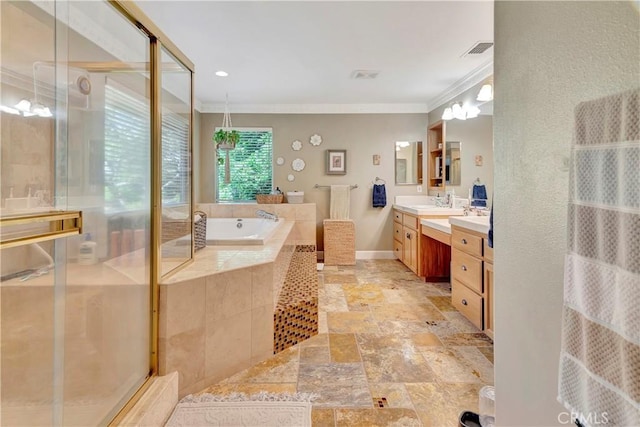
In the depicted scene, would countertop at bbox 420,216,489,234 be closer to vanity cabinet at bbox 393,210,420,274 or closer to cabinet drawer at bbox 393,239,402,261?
vanity cabinet at bbox 393,210,420,274

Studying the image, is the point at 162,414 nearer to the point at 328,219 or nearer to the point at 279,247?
the point at 279,247

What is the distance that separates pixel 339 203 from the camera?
4926mm

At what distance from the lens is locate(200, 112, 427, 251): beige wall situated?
16.4 ft

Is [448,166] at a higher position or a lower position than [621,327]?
higher

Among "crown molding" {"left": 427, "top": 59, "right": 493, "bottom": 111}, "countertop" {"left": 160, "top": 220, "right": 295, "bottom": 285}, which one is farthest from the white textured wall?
"crown molding" {"left": 427, "top": 59, "right": 493, "bottom": 111}

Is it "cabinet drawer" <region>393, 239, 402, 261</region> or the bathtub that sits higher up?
the bathtub

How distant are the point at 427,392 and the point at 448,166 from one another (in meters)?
3.24

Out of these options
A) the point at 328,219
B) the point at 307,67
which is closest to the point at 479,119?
the point at 307,67

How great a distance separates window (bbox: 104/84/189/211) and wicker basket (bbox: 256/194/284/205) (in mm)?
2824

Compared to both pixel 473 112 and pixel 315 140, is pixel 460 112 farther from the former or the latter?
pixel 315 140

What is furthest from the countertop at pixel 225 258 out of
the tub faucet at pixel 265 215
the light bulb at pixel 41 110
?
the tub faucet at pixel 265 215

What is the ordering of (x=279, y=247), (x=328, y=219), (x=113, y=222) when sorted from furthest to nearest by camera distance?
(x=328, y=219) → (x=279, y=247) → (x=113, y=222)

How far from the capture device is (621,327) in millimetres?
549

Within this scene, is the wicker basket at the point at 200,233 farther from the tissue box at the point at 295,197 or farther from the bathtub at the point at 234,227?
the tissue box at the point at 295,197
